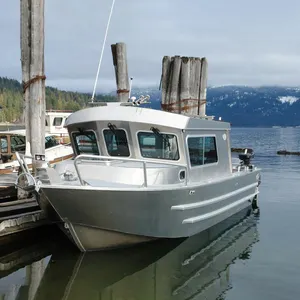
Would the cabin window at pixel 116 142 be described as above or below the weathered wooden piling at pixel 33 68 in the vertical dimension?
below

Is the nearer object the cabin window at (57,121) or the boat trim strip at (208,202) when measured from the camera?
the boat trim strip at (208,202)

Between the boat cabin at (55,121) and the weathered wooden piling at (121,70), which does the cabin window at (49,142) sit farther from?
the weathered wooden piling at (121,70)

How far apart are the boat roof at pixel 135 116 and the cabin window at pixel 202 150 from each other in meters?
0.40

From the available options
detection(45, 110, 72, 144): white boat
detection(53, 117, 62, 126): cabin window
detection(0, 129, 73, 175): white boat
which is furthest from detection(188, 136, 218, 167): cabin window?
detection(53, 117, 62, 126): cabin window

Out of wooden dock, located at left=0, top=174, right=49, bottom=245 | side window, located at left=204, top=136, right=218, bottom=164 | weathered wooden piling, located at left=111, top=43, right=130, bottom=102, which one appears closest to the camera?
wooden dock, located at left=0, top=174, right=49, bottom=245

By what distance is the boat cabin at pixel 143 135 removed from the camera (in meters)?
10.5

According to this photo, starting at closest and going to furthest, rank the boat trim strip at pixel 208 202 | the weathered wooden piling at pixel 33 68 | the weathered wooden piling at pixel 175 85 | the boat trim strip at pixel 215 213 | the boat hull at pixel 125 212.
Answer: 1. the boat hull at pixel 125 212
2. the boat trim strip at pixel 208 202
3. the boat trim strip at pixel 215 213
4. the weathered wooden piling at pixel 33 68
5. the weathered wooden piling at pixel 175 85

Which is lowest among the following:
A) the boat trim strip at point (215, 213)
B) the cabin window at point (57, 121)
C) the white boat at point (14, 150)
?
the boat trim strip at point (215, 213)

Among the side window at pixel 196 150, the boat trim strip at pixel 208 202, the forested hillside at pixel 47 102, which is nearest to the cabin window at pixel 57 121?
the boat trim strip at pixel 208 202

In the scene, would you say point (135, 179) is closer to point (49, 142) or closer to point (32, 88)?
point (32, 88)

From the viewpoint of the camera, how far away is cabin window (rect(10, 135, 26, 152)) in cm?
2045

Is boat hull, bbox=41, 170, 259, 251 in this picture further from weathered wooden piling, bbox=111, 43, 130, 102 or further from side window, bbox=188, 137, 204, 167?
weathered wooden piling, bbox=111, 43, 130, 102

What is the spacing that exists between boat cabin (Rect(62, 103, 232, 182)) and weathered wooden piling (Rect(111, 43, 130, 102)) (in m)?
4.26

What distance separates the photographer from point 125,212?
944cm
